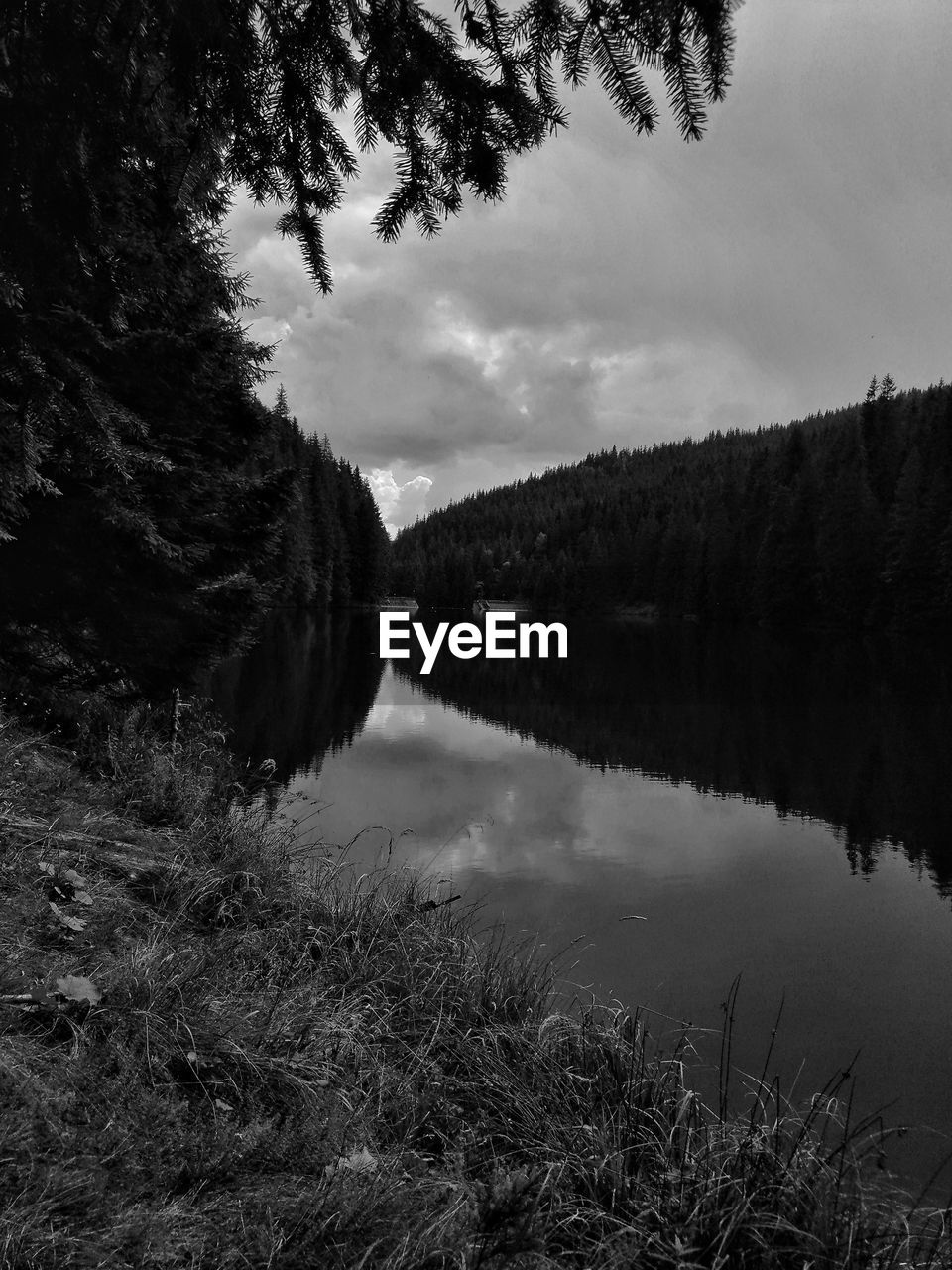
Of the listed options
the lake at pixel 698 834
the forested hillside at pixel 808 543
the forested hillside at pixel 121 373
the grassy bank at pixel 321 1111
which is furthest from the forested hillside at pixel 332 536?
the grassy bank at pixel 321 1111

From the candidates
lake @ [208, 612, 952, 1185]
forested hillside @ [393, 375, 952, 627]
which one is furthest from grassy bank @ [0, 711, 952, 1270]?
forested hillside @ [393, 375, 952, 627]

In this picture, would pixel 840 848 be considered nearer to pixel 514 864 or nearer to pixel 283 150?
pixel 514 864

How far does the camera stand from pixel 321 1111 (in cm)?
308

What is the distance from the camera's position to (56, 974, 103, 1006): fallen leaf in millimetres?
3064

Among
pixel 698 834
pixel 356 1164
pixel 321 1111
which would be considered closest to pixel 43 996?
pixel 321 1111

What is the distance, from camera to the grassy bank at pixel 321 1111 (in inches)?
88.3

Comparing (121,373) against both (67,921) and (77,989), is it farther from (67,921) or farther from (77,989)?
(77,989)

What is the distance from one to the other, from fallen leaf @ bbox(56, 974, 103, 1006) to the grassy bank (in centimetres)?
2

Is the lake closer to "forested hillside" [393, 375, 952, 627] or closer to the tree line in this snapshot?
the tree line

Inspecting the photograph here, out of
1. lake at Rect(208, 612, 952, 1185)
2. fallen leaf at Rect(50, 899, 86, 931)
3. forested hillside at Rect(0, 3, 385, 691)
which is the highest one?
forested hillside at Rect(0, 3, 385, 691)

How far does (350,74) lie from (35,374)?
1538 millimetres

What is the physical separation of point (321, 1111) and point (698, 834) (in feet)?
33.4

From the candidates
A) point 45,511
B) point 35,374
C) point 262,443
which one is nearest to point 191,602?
point 45,511

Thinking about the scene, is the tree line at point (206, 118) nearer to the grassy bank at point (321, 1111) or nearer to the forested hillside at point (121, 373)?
the forested hillside at point (121, 373)
